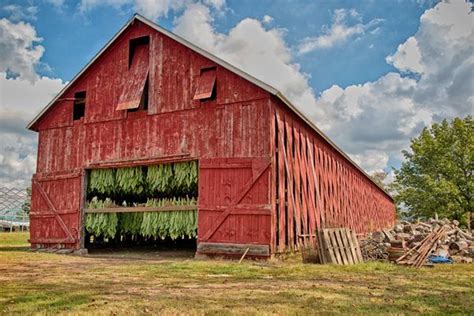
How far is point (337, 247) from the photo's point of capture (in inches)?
482

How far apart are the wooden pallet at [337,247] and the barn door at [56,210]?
9.69 meters

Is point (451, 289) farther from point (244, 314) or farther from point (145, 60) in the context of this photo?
point (145, 60)

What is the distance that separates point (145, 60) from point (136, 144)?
326 cm

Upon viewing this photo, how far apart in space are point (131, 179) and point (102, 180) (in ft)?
4.68

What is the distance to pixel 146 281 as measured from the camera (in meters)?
8.67

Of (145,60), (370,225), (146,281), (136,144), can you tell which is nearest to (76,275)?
(146,281)

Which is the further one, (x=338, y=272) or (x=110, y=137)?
(x=110, y=137)

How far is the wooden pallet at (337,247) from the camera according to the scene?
1207cm

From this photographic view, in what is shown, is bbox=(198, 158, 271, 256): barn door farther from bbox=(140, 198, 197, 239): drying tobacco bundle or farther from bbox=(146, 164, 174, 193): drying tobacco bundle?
bbox=(146, 164, 174, 193): drying tobacco bundle

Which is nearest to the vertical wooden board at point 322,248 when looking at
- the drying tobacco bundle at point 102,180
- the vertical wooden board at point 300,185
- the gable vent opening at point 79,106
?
the vertical wooden board at point 300,185

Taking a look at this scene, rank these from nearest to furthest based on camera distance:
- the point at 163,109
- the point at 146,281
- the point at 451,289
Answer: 1. the point at 451,289
2. the point at 146,281
3. the point at 163,109

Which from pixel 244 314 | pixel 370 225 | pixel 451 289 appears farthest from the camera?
pixel 370 225

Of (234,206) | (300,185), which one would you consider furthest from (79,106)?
(300,185)

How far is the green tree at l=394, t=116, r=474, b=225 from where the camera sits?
3428 cm
